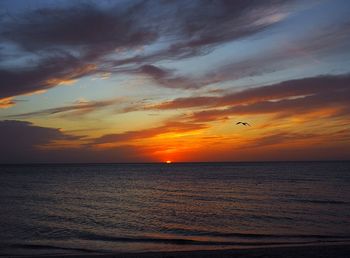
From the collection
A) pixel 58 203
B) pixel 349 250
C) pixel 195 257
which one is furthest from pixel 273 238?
pixel 58 203

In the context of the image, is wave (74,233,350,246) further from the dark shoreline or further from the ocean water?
the dark shoreline

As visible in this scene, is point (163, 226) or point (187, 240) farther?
point (163, 226)

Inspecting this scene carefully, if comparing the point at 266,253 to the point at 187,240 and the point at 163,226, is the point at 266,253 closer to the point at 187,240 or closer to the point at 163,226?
the point at 187,240

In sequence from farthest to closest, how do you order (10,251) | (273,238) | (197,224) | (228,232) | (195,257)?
(197,224) < (228,232) < (273,238) < (10,251) < (195,257)

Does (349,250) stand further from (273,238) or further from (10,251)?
(10,251)

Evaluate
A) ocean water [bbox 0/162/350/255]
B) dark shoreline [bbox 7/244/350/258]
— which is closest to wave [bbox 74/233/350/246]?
ocean water [bbox 0/162/350/255]

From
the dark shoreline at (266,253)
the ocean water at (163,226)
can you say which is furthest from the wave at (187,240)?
the dark shoreline at (266,253)

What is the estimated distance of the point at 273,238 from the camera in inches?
982

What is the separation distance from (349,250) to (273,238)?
20.2 feet

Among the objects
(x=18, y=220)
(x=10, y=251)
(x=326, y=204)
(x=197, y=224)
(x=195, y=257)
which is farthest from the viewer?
(x=326, y=204)

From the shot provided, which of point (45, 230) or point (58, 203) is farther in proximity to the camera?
point (58, 203)

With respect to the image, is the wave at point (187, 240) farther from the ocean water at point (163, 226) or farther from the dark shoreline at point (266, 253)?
the dark shoreline at point (266, 253)

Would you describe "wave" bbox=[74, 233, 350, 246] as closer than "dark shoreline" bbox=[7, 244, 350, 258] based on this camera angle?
No

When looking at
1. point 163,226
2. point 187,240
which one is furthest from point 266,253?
point 163,226
